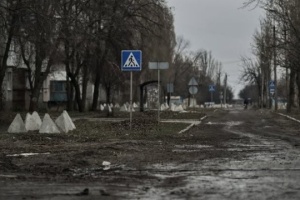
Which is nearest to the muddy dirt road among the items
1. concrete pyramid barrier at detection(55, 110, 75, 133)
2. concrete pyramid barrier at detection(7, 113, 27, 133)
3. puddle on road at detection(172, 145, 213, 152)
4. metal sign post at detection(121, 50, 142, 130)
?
puddle on road at detection(172, 145, 213, 152)

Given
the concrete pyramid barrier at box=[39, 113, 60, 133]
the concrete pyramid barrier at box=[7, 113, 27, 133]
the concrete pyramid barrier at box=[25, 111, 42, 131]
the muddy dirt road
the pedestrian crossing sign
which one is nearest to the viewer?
the muddy dirt road

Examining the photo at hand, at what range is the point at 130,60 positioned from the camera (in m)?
21.1

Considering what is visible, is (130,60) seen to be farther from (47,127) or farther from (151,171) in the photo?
(151,171)

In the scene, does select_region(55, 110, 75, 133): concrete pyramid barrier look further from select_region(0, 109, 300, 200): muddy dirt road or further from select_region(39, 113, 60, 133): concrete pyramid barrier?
select_region(0, 109, 300, 200): muddy dirt road

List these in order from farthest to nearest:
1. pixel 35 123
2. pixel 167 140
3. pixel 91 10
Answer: pixel 91 10 < pixel 35 123 < pixel 167 140

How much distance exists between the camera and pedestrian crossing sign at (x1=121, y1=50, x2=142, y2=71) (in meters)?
21.1

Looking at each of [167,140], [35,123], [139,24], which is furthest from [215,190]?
[139,24]

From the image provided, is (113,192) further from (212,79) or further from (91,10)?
(212,79)

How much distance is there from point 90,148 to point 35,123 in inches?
254

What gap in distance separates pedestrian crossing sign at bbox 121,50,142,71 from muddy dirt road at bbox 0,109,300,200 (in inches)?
204

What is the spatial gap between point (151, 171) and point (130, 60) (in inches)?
433

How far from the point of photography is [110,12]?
33.0m

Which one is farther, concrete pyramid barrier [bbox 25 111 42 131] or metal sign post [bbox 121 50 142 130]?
metal sign post [bbox 121 50 142 130]

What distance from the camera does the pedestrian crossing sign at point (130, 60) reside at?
829 inches
